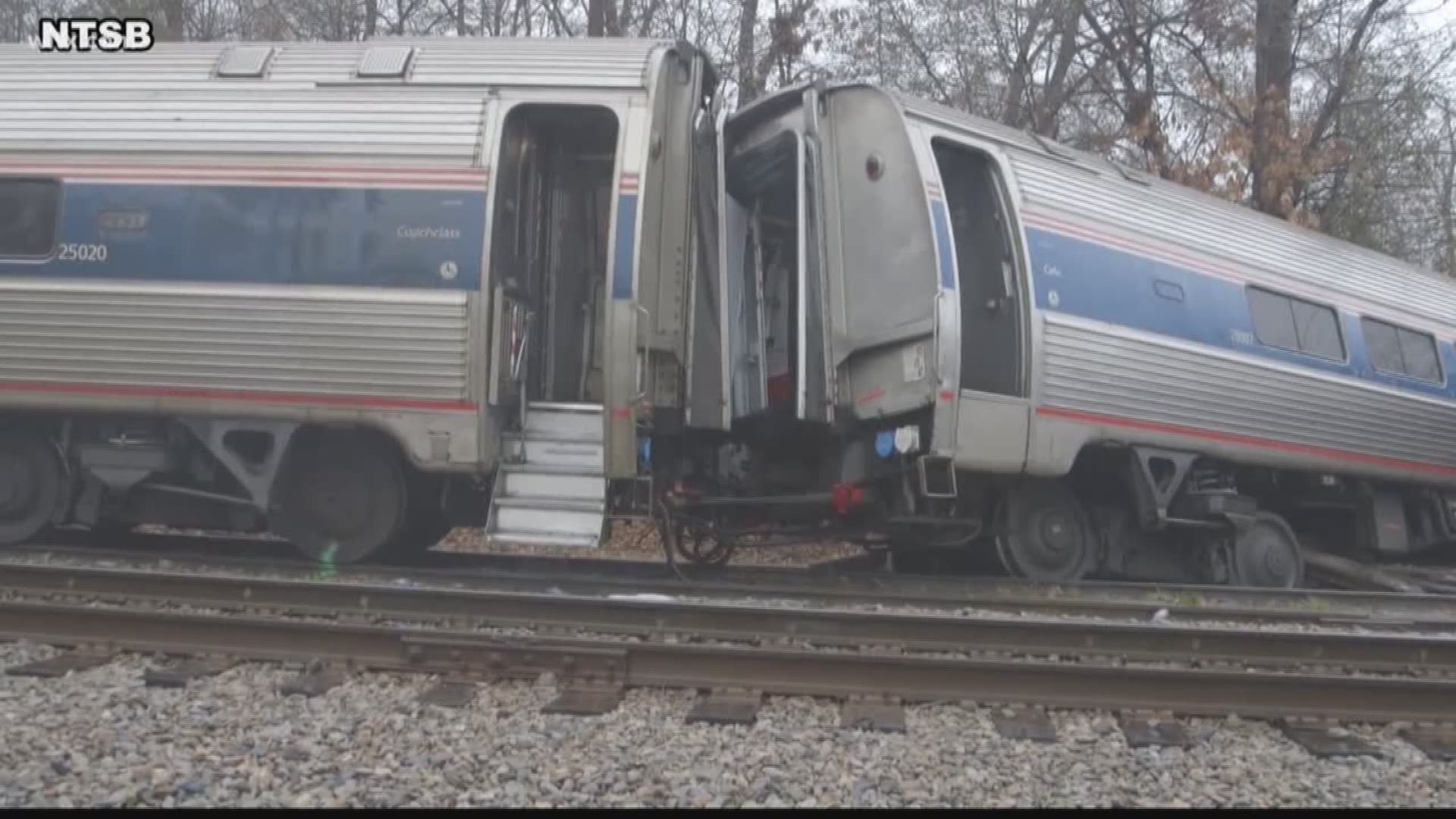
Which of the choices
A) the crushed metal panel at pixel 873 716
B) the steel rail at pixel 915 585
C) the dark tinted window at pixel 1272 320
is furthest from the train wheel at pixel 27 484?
the dark tinted window at pixel 1272 320

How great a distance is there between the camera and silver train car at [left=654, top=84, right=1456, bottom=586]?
7895mm

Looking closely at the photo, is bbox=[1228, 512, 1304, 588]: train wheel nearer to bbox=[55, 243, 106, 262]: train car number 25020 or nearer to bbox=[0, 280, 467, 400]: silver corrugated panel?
bbox=[0, 280, 467, 400]: silver corrugated panel

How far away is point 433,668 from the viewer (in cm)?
532

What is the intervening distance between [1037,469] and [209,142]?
598cm

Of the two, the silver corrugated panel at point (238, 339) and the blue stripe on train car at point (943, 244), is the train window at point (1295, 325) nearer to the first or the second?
the blue stripe on train car at point (943, 244)

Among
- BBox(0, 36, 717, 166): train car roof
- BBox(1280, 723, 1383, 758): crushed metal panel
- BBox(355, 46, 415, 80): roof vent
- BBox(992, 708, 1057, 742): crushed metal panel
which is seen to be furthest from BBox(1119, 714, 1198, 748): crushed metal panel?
BBox(355, 46, 415, 80): roof vent

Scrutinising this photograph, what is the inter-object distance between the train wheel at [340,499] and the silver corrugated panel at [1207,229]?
14.4ft

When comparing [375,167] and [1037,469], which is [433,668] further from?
[1037,469]

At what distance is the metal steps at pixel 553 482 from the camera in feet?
23.5

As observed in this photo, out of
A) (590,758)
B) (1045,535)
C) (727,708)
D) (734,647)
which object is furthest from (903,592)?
(590,758)

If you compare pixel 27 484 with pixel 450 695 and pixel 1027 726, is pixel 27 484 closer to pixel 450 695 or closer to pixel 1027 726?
pixel 450 695

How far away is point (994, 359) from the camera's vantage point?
830 cm

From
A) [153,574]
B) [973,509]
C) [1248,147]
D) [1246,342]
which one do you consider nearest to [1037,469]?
[973,509]

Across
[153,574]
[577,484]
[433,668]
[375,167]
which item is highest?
[375,167]
